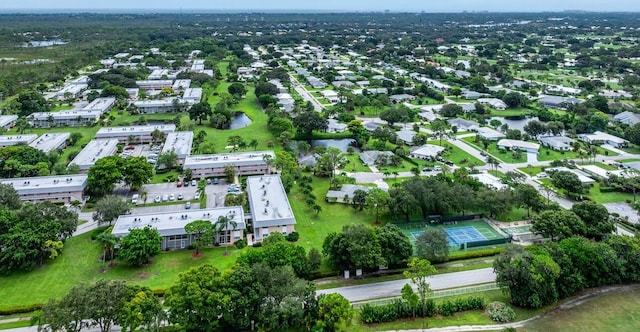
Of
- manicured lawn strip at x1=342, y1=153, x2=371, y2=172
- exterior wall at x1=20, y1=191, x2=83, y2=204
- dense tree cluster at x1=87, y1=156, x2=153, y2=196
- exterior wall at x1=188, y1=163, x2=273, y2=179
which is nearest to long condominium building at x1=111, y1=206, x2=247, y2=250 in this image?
dense tree cluster at x1=87, y1=156, x2=153, y2=196

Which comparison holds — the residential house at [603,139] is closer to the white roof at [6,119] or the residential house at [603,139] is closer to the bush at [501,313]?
the bush at [501,313]

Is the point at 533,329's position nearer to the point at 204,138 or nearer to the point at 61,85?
the point at 204,138

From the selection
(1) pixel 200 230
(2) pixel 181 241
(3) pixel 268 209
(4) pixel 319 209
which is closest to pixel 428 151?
(4) pixel 319 209

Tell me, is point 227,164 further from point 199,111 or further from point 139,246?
point 199,111

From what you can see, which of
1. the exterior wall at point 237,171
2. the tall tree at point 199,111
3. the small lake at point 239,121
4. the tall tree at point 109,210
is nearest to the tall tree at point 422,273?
the tall tree at point 109,210

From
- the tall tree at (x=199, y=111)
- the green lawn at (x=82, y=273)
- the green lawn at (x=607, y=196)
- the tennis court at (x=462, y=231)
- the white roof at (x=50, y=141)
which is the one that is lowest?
the green lawn at (x=82, y=273)

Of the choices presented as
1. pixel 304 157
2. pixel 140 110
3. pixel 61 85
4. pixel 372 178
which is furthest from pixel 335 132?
pixel 61 85
